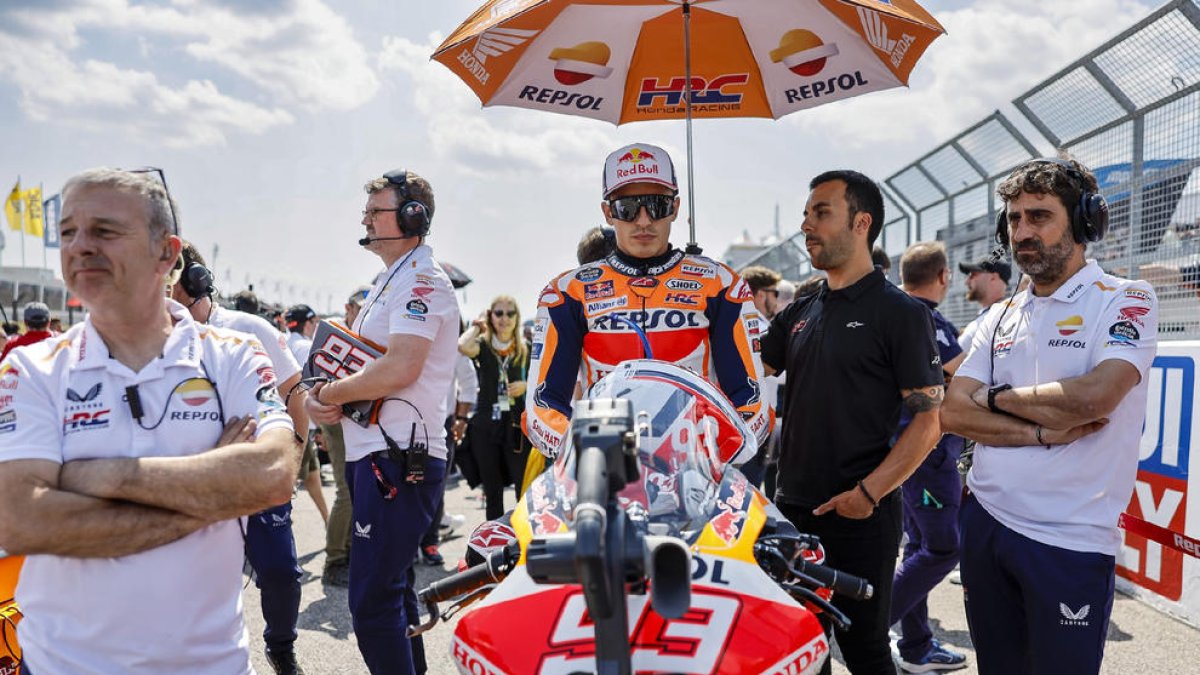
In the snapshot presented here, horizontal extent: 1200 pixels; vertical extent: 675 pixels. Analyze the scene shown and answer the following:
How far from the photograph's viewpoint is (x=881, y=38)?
4141 mm

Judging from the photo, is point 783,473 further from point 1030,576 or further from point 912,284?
point 912,284

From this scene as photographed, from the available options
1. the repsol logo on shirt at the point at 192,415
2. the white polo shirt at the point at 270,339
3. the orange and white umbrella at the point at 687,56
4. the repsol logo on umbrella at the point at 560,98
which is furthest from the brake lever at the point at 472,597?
the repsol logo on umbrella at the point at 560,98

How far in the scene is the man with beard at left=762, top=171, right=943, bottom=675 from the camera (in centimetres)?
324

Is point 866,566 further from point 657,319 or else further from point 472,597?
point 472,597

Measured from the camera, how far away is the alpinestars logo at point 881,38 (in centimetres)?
398

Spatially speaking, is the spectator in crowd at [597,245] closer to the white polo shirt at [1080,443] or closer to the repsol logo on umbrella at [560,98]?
the repsol logo on umbrella at [560,98]

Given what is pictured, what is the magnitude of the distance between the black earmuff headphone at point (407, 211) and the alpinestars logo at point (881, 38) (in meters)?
2.21

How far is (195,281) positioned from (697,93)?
108 inches

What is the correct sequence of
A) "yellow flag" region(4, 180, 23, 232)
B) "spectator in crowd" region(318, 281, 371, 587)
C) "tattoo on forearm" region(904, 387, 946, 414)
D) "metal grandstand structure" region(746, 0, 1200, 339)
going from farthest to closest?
1. "yellow flag" region(4, 180, 23, 232)
2. "spectator in crowd" region(318, 281, 371, 587)
3. "metal grandstand structure" region(746, 0, 1200, 339)
4. "tattoo on forearm" region(904, 387, 946, 414)

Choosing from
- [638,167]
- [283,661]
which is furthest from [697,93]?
[283,661]

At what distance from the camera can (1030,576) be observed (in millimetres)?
2861

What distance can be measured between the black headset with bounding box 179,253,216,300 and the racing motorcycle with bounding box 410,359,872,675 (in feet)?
8.98

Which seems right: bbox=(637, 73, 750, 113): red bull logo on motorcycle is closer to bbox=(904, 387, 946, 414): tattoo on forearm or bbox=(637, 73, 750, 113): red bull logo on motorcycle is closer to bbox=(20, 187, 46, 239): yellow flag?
bbox=(904, 387, 946, 414): tattoo on forearm

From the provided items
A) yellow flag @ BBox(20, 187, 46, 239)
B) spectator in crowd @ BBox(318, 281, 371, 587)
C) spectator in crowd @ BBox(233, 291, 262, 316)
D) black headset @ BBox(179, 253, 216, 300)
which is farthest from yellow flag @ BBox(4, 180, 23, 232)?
black headset @ BBox(179, 253, 216, 300)
